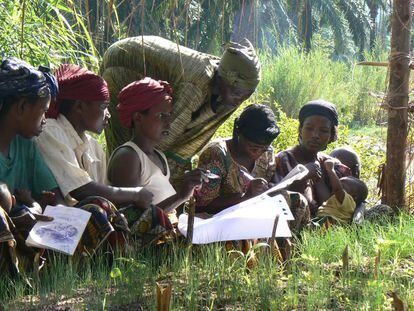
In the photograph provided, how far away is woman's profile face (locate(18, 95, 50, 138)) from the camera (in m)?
4.55

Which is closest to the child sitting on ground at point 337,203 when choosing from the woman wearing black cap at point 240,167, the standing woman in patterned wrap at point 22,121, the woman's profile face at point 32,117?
the woman wearing black cap at point 240,167

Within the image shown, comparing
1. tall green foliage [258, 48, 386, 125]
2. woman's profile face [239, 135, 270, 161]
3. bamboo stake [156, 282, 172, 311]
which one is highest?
tall green foliage [258, 48, 386, 125]

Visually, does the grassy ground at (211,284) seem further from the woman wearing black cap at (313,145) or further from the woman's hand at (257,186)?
the woman wearing black cap at (313,145)

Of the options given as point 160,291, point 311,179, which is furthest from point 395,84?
point 160,291

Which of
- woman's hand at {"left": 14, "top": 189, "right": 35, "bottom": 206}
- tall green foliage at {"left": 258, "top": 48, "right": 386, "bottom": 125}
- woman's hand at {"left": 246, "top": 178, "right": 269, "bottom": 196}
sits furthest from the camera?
tall green foliage at {"left": 258, "top": 48, "right": 386, "bottom": 125}

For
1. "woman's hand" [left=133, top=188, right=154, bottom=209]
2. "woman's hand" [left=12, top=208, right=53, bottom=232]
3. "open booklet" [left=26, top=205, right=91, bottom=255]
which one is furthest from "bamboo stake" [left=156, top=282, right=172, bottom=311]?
"woman's hand" [left=133, top=188, right=154, bottom=209]

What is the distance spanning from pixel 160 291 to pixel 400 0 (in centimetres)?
409

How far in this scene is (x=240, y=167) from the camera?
5.80 m

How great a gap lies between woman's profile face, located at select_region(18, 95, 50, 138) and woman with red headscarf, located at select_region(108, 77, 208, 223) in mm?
Answer: 725

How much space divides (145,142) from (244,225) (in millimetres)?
943

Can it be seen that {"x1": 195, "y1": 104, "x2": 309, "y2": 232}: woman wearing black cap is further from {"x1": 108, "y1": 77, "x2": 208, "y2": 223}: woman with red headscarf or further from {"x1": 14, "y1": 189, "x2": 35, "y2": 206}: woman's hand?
{"x1": 14, "y1": 189, "x2": 35, "y2": 206}: woman's hand

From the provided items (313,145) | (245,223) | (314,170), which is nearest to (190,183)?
(245,223)

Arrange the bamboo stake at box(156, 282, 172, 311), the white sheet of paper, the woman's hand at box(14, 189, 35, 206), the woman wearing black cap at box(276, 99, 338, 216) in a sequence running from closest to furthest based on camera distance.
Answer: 1. the bamboo stake at box(156, 282, 172, 311)
2. the woman's hand at box(14, 189, 35, 206)
3. the white sheet of paper
4. the woman wearing black cap at box(276, 99, 338, 216)

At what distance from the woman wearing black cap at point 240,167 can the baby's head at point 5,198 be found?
1.52m
